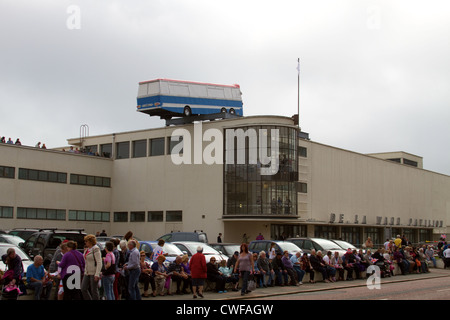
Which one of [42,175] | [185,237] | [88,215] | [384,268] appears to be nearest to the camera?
[384,268]

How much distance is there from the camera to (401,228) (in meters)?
72.2

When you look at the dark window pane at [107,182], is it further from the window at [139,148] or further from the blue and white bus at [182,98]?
the blue and white bus at [182,98]

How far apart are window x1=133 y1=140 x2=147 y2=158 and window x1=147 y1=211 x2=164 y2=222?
5.54 m

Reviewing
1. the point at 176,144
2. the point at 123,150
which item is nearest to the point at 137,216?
the point at 123,150

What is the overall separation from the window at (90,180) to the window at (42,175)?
1033 millimetres

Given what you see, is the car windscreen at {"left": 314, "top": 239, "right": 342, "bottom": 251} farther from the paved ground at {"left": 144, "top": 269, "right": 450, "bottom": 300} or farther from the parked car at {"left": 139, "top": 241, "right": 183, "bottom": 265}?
the parked car at {"left": 139, "top": 241, "right": 183, "bottom": 265}

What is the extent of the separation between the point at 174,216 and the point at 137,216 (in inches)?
178

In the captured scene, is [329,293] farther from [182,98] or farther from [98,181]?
[98,181]

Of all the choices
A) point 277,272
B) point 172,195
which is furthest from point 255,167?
point 277,272

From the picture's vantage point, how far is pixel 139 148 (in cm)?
5728

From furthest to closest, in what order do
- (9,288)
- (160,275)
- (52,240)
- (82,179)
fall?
(82,179), (52,240), (160,275), (9,288)

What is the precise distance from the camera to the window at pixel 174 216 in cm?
5359
